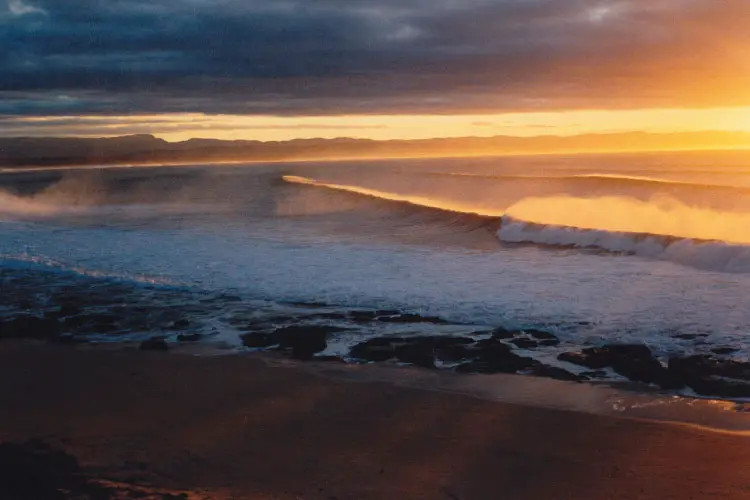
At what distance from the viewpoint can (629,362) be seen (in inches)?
372

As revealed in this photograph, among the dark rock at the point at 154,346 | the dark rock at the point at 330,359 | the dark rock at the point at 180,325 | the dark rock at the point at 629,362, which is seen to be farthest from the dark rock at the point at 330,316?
the dark rock at the point at 629,362

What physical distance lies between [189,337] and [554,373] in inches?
182

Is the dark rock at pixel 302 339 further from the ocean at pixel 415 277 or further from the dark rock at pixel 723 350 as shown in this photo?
the dark rock at pixel 723 350

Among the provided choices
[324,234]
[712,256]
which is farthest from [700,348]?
[324,234]

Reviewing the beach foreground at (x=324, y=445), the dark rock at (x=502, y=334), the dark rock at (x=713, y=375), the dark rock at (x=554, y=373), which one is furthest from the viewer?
the dark rock at (x=502, y=334)

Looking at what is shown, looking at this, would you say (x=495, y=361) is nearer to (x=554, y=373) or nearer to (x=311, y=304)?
(x=554, y=373)

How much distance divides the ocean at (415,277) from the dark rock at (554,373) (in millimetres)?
105

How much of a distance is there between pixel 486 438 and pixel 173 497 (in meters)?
2.59

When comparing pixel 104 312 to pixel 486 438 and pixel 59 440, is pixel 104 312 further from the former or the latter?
pixel 486 438

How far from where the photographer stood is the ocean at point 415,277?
1120 cm

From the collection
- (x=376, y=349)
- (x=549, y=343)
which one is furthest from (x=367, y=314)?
(x=549, y=343)

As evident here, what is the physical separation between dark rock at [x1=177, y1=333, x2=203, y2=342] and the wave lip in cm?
993

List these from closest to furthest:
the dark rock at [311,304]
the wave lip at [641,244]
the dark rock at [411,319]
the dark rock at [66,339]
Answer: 1. the dark rock at [66,339]
2. the dark rock at [411,319]
3. the dark rock at [311,304]
4. the wave lip at [641,244]

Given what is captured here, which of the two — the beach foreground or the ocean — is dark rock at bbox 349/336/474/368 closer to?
the ocean
